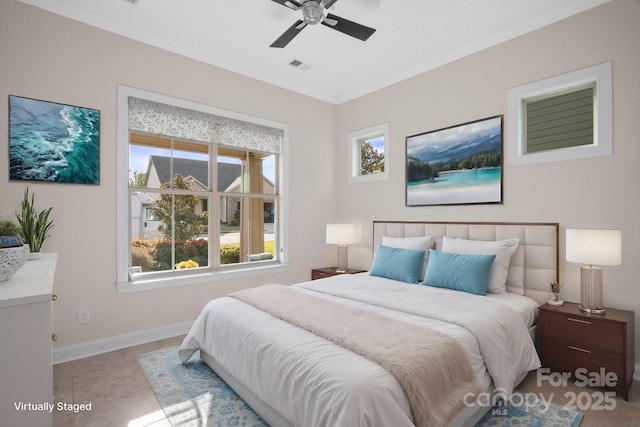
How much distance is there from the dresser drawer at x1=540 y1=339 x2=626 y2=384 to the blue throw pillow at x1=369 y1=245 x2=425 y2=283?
1.18m

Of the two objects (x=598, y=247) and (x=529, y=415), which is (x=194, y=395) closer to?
(x=529, y=415)

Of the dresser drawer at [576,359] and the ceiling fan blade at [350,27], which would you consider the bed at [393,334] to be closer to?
the dresser drawer at [576,359]

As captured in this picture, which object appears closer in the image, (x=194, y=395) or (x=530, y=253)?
(x=194, y=395)

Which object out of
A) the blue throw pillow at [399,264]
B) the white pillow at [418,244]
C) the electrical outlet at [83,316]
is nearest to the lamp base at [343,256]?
the white pillow at [418,244]

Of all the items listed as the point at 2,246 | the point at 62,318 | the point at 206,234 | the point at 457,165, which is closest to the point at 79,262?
the point at 62,318

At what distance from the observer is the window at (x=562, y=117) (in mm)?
2723

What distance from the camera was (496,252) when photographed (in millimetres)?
3008

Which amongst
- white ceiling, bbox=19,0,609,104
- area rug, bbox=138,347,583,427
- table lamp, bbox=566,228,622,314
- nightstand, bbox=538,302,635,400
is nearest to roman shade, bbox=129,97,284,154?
white ceiling, bbox=19,0,609,104

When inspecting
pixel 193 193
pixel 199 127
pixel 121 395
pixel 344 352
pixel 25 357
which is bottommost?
pixel 121 395

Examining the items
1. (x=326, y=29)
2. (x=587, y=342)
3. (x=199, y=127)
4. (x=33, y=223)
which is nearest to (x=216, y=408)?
(x=33, y=223)

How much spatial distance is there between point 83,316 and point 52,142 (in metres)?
1.57

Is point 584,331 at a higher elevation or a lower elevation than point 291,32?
lower

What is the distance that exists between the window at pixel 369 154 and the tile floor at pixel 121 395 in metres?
2.87

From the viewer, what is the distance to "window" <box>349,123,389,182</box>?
14.6 ft
